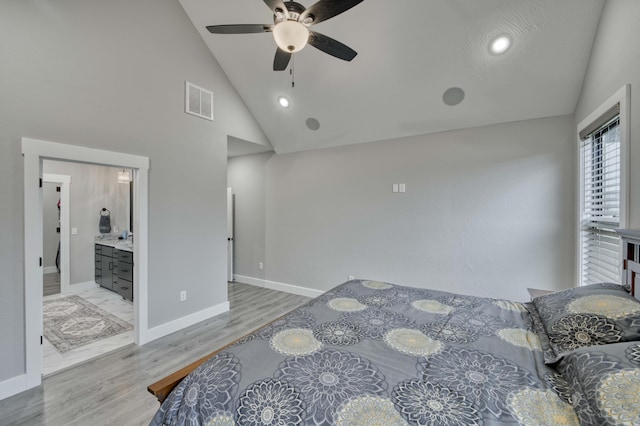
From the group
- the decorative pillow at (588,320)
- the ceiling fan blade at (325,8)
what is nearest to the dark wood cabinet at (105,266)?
the ceiling fan blade at (325,8)

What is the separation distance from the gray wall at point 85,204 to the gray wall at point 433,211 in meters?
2.95

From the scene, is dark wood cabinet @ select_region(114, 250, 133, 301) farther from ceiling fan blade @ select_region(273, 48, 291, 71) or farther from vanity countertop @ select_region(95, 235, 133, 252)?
ceiling fan blade @ select_region(273, 48, 291, 71)

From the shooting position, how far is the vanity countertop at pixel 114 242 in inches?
170

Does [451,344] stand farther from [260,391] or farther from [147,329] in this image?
[147,329]

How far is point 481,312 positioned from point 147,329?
3.29 metres

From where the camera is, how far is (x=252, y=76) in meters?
3.70

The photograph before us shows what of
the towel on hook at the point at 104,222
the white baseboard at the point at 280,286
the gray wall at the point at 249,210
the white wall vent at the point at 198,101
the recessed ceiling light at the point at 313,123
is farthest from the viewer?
the towel on hook at the point at 104,222

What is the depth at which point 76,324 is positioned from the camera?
351cm

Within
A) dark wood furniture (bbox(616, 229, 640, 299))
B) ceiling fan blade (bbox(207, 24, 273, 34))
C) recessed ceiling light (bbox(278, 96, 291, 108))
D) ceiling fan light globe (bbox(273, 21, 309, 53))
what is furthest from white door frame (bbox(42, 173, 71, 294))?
dark wood furniture (bbox(616, 229, 640, 299))

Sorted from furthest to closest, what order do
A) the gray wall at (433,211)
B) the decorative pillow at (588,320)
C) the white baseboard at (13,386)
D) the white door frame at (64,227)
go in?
the white door frame at (64,227)
the gray wall at (433,211)
the white baseboard at (13,386)
the decorative pillow at (588,320)

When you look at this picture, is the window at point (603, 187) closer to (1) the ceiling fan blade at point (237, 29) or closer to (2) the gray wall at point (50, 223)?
(1) the ceiling fan blade at point (237, 29)

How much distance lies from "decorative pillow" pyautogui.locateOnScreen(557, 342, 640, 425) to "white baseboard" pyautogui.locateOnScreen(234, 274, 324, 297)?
3.64m

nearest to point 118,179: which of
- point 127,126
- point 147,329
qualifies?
point 127,126

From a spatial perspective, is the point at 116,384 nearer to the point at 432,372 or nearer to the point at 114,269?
the point at 432,372
